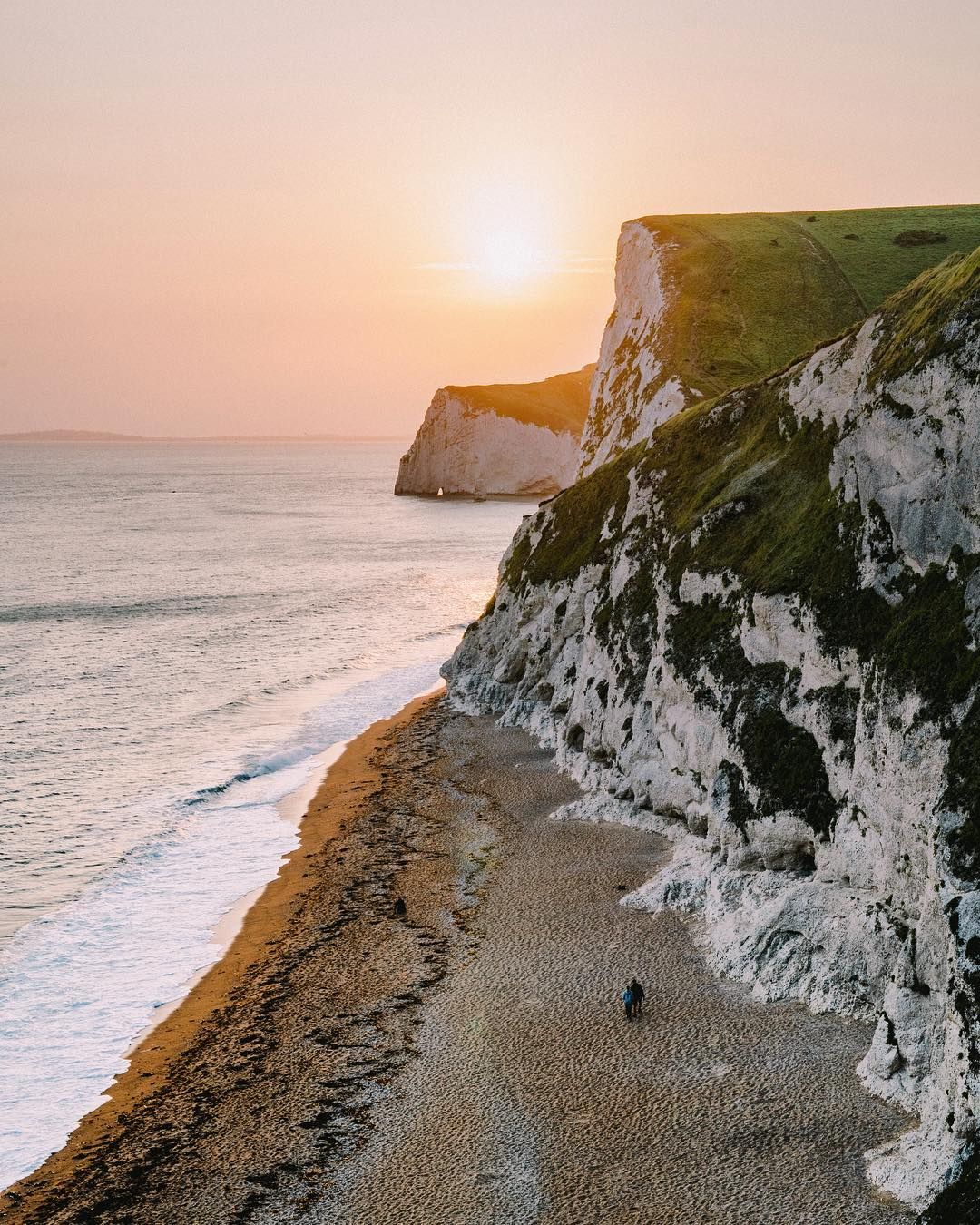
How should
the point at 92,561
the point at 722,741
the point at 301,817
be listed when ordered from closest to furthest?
the point at 722,741
the point at 301,817
the point at 92,561

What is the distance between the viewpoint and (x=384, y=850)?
4191 centimetres

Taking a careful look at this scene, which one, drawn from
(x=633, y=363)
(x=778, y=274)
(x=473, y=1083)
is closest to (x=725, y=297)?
(x=778, y=274)

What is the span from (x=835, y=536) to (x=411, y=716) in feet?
108

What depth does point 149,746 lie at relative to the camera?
56.0 metres

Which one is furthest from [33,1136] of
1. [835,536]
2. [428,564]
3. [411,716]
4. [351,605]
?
[428,564]

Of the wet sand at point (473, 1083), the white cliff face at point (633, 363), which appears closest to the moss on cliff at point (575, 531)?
the white cliff face at point (633, 363)

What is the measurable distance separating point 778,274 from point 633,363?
56.0 ft

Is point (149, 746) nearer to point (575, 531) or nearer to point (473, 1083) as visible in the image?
point (575, 531)

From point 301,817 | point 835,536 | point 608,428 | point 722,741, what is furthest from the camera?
point 608,428

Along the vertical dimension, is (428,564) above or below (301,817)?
above

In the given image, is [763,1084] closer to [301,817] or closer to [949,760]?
[949,760]

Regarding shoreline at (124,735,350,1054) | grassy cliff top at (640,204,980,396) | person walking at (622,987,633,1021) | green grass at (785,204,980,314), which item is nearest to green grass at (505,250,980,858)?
person walking at (622,987,633,1021)

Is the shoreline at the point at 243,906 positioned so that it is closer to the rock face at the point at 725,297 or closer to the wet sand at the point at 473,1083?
the wet sand at the point at 473,1083

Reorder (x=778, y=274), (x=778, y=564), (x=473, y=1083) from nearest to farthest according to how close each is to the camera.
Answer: (x=473, y=1083), (x=778, y=564), (x=778, y=274)
